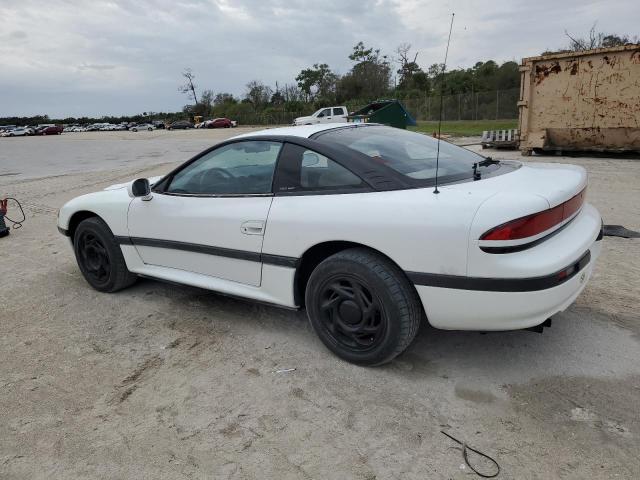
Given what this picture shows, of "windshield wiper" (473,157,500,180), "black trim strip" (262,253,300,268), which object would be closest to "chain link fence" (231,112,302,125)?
"windshield wiper" (473,157,500,180)

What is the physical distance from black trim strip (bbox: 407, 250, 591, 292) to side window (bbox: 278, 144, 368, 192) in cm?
64

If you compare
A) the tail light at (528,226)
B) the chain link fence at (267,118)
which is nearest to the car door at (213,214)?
the tail light at (528,226)

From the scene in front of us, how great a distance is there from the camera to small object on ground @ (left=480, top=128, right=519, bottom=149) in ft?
46.5

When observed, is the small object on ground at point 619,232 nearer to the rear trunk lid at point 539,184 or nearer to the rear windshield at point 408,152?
the rear trunk lid at point 539,184

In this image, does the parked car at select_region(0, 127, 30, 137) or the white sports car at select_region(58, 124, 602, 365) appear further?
the parked car at select_region(0, 127, 30, 137)

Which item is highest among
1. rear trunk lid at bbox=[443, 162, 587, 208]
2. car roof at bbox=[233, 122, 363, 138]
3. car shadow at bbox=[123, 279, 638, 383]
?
car roof at bbox=[233, 122, 363, 138]

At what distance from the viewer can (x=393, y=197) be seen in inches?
104

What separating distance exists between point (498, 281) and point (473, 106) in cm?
3193

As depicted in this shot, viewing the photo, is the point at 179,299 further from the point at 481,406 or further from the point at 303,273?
the point at 481,406

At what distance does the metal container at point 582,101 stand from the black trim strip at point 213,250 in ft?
36.1

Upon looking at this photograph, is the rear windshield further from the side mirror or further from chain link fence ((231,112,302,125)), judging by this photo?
chain link fence ((231,112,302,125))

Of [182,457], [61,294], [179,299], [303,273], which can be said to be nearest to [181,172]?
[179,299]

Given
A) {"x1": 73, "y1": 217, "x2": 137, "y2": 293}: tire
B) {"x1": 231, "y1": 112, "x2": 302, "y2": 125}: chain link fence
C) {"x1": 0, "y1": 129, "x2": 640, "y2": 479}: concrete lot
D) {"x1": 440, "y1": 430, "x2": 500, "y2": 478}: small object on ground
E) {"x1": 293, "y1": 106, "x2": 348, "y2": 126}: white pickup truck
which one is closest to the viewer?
{"x1": 440, "y1": 430, "x2": 500, "y2": 478}: small object on ground

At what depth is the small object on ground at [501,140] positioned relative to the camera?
14.2m
